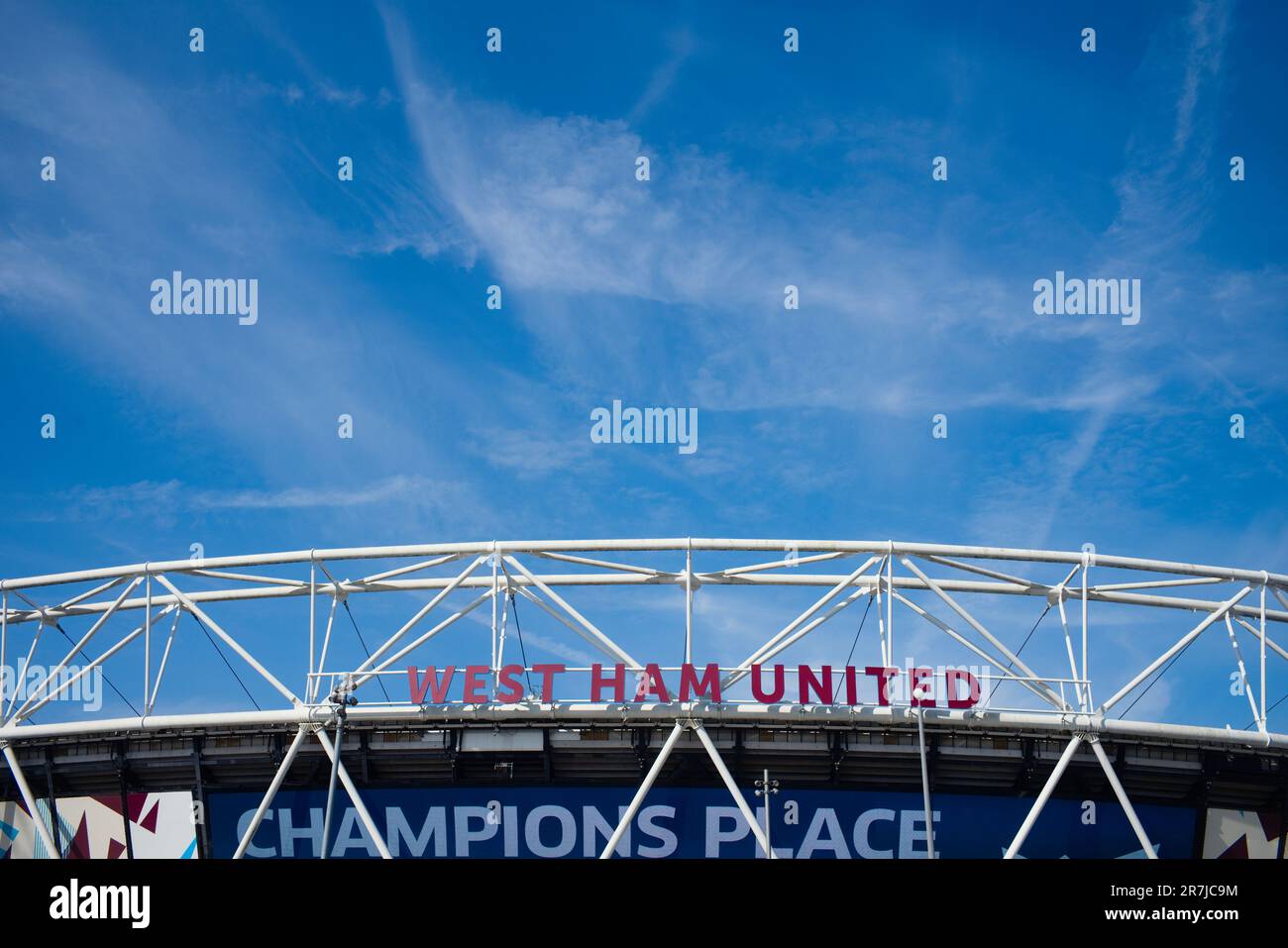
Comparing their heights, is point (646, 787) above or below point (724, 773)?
below

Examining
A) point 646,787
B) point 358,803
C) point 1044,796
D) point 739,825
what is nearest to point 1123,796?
point 1044,796

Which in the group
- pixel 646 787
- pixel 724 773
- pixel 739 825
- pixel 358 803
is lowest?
pixel 739 825

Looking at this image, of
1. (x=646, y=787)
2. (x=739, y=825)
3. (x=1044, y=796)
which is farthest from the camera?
(x=739, y=825)

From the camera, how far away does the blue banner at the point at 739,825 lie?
37.5 metres

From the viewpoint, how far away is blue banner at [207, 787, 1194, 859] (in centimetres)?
3747

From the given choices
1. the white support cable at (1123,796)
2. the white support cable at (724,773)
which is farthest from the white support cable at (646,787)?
the white support cable at (1123,796)

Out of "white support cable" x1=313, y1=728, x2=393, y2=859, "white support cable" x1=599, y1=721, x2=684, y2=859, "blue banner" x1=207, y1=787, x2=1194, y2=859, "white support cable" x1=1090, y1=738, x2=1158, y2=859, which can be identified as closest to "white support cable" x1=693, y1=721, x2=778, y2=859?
"white support cable" x1=599, y1=721, x2=684, y2=859

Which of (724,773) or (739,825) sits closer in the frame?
(724,773)

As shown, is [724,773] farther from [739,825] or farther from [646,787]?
[739,825]

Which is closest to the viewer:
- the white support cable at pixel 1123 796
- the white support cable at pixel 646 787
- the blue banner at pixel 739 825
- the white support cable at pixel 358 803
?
the white support cable at pixel 646 787

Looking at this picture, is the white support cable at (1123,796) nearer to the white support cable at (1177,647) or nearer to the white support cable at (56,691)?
the white support cable at (1177,647)

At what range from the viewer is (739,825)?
123 feet

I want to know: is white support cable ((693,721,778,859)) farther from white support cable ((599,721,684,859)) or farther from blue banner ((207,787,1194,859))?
blue banner ((207,787,1194,859))
